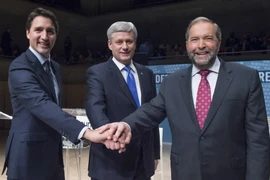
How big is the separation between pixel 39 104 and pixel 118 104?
464 mm

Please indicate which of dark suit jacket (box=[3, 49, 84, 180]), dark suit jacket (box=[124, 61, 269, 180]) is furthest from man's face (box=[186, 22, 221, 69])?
dark suit jacket (box=[3, 49, 84, 180])

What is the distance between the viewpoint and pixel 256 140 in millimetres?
1508

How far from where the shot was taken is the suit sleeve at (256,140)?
1497mm

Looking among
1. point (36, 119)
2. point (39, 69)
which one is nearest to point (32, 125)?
point (36, 119)

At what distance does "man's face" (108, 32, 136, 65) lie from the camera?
1.96 m

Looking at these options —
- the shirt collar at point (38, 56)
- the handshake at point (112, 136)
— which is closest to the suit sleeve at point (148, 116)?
the handshake at point (112, 136)

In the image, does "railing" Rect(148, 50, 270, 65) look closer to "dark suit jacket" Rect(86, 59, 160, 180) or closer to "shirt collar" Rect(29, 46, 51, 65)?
"dark suit jacket" Rect(86, 59, 160, 180)

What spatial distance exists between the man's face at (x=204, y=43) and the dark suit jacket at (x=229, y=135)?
4.1 inches

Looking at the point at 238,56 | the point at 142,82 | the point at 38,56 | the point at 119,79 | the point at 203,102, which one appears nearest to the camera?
the point at 203,102

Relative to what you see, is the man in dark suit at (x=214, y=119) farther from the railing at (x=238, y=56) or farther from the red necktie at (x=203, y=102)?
the railing at (x=238, y=56)

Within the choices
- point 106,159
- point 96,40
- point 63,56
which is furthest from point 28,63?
point 96,40

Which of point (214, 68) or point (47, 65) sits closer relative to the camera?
point (214, 68)

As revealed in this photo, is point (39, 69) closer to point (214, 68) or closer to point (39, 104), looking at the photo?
point (39, 104)

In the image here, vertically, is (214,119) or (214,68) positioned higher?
(214,68)
